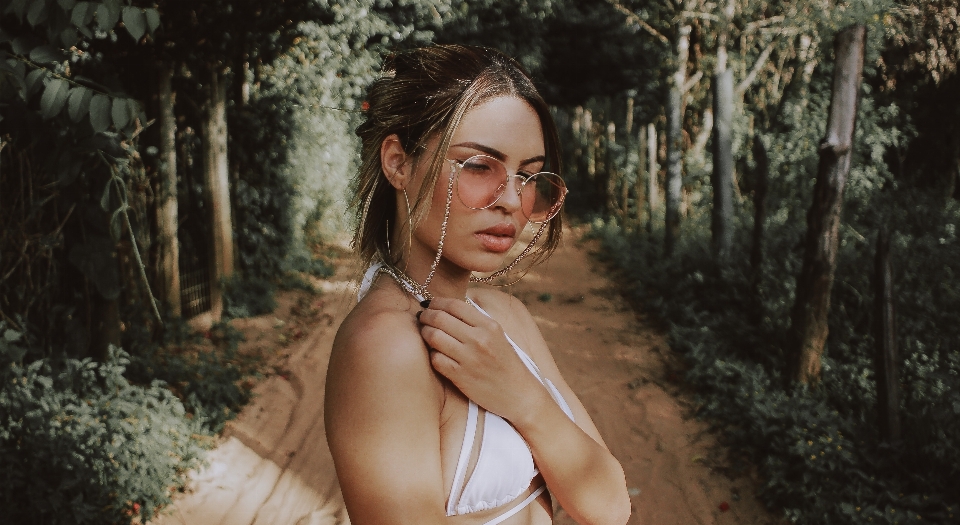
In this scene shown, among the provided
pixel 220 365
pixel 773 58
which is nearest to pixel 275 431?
pixel 220 365

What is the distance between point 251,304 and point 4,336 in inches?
146

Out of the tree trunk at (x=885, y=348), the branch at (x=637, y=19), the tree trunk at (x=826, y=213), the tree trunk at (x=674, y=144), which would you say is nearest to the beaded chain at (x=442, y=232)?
the tree trunk at (x=885, y=348)

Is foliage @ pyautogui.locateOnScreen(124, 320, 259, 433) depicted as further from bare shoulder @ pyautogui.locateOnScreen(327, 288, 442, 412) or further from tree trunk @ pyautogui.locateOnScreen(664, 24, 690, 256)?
tree trunk @ pyautogui.locateOnScreen(664, 24, 690, 256)

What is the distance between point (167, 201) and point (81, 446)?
310cm

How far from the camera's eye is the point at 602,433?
5223 millimetres

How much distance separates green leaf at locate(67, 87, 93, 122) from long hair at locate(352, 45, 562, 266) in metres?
1.79

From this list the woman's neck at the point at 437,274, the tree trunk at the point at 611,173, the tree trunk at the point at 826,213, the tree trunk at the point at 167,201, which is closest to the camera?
the woman's neck at the point at 437,274

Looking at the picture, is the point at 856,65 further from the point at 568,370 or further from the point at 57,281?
the point at 57,281

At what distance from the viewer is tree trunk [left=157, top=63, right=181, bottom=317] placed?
20.3ft

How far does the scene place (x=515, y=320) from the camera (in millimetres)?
1700

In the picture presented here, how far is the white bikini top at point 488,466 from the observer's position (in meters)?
1.14

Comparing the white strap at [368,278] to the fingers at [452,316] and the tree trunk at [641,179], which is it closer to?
the fingers at [452,316]

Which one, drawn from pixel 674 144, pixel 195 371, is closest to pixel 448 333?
pixel 195 371

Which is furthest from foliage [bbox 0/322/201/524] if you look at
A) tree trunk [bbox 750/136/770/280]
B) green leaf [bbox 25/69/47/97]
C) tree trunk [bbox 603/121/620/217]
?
tree trunk [bbox 603/121/620/217]
